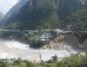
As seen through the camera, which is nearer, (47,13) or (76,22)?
(76,22)

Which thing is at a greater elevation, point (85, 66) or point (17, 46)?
point (85, 66)

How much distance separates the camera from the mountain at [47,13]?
133ft

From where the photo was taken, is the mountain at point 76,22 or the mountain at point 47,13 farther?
the mountain at point 47,13

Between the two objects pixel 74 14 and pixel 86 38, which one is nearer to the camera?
pixel 86 38

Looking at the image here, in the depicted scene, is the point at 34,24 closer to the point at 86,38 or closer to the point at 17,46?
the point at 17,46

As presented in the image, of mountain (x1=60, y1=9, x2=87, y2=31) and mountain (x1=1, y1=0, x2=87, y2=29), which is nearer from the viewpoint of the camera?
mountain (x1=60, y1=9, x2=87, y2=31)

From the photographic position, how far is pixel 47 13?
42.3m

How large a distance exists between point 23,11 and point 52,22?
890 centimetres

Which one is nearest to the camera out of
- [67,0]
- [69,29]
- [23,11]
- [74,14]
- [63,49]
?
[63,49]

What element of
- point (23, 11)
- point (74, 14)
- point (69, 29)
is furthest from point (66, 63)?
point (23, 11)

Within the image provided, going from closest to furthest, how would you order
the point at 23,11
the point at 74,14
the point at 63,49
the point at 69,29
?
the point at 63,49 → the point at 69,29 → the point at 74,14 → the point at 23,11

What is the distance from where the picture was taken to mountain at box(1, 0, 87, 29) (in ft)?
133

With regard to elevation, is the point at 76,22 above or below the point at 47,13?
below

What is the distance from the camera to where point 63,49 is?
29391mm
